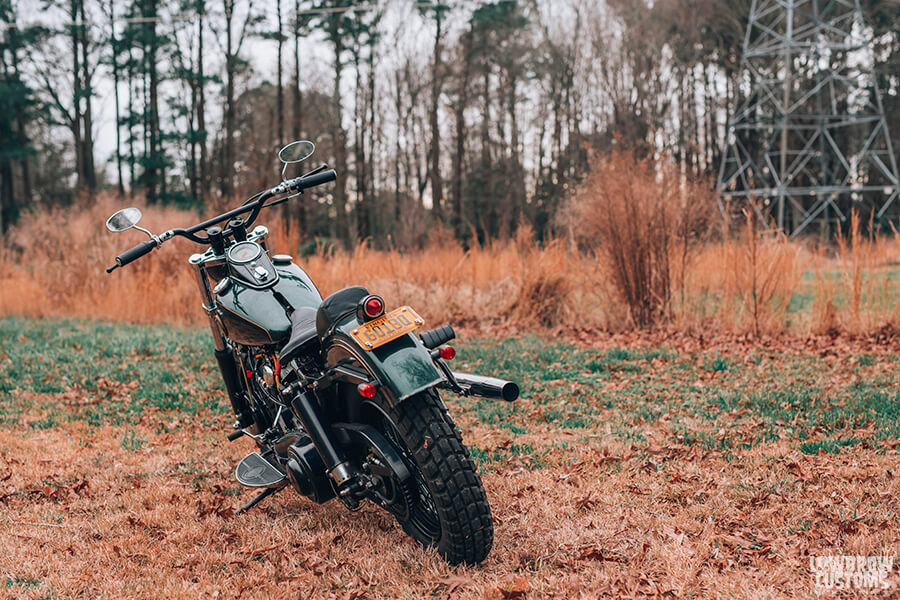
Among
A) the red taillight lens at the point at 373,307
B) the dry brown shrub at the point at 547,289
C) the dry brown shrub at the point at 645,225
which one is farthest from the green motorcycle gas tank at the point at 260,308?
the dry brown shrub at the point at 547,289

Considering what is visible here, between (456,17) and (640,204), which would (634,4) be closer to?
(456,17)

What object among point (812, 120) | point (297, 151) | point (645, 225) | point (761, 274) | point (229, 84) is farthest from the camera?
point (812, 120)

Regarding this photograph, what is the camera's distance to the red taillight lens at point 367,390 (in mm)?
2521

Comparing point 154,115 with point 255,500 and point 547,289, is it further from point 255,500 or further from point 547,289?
point 255,500

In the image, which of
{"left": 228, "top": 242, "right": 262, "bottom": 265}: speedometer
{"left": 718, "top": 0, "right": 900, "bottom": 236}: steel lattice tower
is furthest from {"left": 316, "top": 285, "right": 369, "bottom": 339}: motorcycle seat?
{"left": 718, "top": 0, "right": 900, "bottom": 236}: steel lattice tower

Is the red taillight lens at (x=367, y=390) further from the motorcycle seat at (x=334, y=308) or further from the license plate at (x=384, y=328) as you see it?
the motorcycle seat at (x=334, y=308)

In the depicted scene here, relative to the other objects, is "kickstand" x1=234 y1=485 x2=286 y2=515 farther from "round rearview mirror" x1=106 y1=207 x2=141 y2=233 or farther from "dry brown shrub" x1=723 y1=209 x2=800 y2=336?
"dry brown shrub" x1=723 y1=209 x2=800 y2=336

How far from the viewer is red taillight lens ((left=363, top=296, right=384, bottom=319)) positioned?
103 inches

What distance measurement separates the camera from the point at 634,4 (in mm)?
23750

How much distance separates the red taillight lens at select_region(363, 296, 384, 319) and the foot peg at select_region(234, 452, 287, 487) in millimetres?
964

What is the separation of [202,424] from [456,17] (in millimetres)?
21714

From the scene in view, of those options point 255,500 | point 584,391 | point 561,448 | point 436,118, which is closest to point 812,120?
point 436,118

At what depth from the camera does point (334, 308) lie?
8.88 feet

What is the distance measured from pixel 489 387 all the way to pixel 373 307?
0.53 metres
